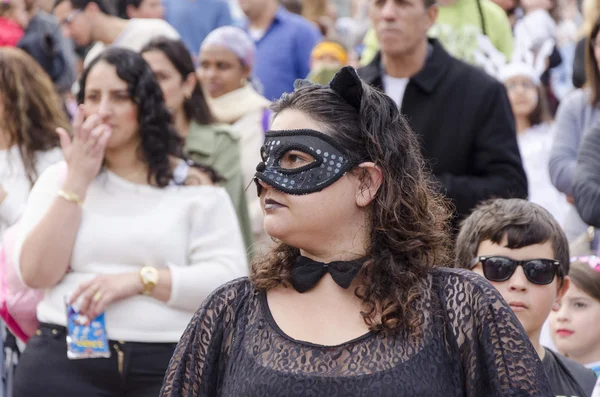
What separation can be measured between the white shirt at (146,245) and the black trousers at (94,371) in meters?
0.07

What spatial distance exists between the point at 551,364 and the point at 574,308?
0.97 meters

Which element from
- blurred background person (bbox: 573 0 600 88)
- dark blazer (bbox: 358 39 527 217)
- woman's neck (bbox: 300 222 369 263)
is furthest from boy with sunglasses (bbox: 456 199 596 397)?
blurred background person (bbox: 573 0 600 88)

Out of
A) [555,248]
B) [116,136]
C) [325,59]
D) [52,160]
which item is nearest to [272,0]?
[325,59]

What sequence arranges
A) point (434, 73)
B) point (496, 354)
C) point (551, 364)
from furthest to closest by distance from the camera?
point (434, 73) → point (551, 364) → point (496, 354)

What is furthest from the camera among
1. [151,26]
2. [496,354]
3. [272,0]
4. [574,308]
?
[272,0]

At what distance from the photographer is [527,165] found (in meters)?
7.91

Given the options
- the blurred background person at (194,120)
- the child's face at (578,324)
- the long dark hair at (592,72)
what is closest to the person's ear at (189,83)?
the blurred background person at (194,120)

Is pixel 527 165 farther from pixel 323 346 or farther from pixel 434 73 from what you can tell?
pixel 323 346

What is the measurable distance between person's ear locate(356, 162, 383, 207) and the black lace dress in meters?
0.29

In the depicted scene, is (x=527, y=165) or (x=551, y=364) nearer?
(x=551, y=364)

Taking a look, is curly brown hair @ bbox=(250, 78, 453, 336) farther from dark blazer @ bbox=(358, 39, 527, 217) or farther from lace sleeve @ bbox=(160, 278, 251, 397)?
dark blazer @ bbox=(358, 39, 527, 217)

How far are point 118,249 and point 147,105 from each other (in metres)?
0.80

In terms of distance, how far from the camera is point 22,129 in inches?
238

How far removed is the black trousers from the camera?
4.65m
